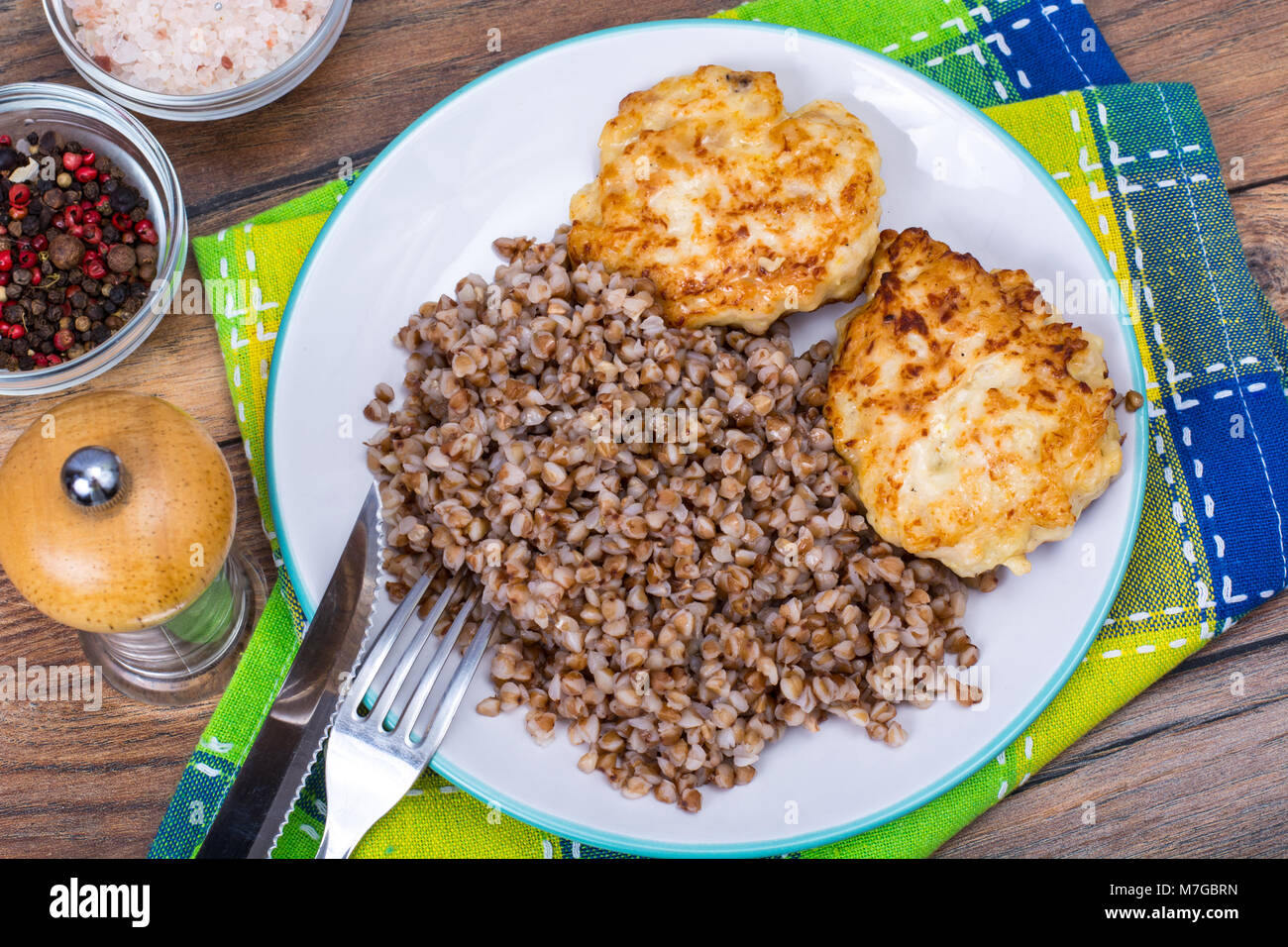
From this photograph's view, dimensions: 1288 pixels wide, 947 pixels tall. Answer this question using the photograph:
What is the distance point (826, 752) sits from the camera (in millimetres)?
2443

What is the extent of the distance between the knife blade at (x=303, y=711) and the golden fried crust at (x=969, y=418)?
3.60ft

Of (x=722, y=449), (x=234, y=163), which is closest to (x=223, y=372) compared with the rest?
(x=234, y=163)

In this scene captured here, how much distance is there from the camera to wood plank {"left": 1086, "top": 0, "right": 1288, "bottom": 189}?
299 cm

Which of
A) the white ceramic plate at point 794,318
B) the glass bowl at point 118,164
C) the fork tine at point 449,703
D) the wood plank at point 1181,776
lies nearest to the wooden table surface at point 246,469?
the wood plank at point 1181,776

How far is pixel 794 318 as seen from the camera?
104 inches

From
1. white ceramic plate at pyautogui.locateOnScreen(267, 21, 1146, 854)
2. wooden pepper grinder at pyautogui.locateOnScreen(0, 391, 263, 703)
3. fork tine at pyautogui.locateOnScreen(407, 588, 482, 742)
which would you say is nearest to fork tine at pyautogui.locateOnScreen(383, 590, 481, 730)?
fork tine at pyautogui.locateOnScreen(407, 588, 482, 742)

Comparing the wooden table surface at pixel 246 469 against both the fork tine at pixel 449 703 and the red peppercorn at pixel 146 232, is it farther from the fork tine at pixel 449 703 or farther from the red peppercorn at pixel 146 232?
Answer: the fork tine at pixel 449 703

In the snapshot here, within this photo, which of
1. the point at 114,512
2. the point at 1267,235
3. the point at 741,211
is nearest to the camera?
the point at 114,512

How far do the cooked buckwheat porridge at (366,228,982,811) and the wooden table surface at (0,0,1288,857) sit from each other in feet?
2.10

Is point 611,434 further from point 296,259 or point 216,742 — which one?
point 216,742

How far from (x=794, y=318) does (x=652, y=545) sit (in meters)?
0.73

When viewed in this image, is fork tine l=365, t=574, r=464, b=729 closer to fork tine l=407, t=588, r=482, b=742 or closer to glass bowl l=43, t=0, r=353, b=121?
fork tine l=407, t=588, r=482, b=742

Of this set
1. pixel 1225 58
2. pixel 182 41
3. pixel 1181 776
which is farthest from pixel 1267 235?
pixel 182 41

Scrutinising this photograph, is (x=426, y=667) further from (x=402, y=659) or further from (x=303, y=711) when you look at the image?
(x=303, y=711)
